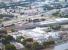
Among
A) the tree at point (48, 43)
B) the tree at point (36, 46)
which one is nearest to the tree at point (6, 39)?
the tree at point (36, 46)

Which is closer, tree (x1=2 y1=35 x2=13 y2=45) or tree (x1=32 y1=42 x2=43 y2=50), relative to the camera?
tree (x1=32 y1=42 x2=43 y2=50)

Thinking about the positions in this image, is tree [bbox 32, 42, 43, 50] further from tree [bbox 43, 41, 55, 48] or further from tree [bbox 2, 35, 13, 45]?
tree [bbox 2, 35, 13, 45]

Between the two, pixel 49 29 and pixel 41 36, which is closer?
pixel 41 36

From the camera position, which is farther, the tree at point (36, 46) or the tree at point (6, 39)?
the tree at point (6, 39)

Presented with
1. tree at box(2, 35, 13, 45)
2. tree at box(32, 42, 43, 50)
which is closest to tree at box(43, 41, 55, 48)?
tree at box(32, 42, 43, 50)

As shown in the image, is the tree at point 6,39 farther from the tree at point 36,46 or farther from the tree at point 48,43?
the tree at point 48,43

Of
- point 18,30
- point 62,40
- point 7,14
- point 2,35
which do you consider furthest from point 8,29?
point 7,14

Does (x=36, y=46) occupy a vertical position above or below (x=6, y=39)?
below

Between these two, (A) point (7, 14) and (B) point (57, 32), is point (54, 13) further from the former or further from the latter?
(B) point (57, 32)

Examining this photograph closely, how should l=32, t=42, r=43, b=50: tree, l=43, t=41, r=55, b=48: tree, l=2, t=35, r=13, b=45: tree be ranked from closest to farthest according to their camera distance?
1. l=32, t=42, r=43, b=50: tree
2. l=2, t=35, r=13, b=45: tree
3. l=43, t=41, r=55, b=48: tree

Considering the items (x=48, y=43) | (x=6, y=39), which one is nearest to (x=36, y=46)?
(x=48, y=43)

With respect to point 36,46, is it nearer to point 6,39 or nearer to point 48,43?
point 48,43
